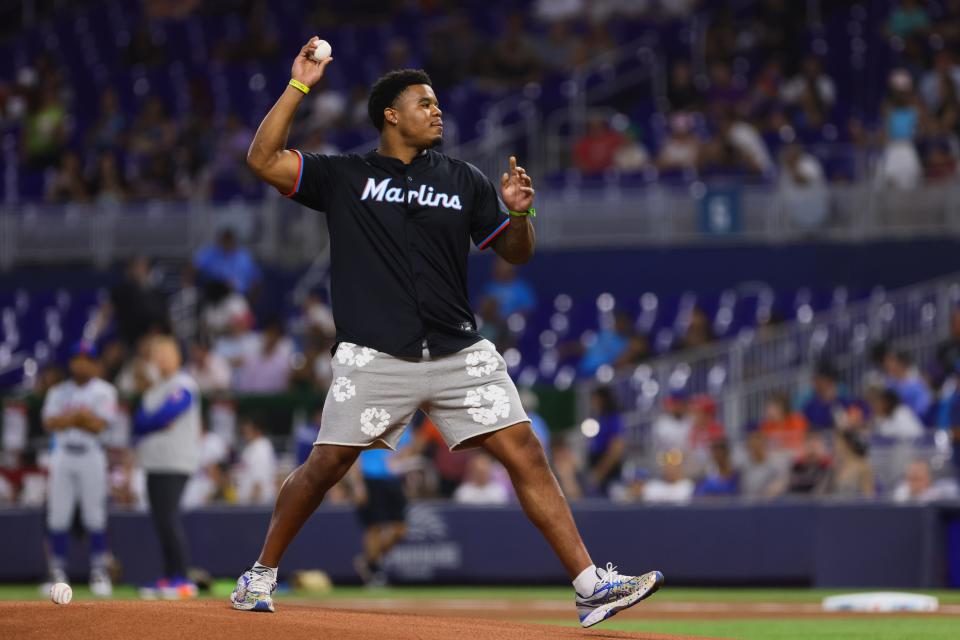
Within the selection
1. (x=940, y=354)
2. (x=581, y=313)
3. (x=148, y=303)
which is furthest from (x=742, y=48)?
(x=148, y=303)

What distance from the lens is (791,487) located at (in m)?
15.5

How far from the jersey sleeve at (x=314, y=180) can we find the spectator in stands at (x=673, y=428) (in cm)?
947

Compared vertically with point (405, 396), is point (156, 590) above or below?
below

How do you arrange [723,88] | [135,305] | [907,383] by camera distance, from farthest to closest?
[723,88]
[135,305]
[907,383]

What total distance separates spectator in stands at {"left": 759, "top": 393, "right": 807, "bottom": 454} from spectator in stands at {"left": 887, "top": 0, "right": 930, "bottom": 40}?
7016mm

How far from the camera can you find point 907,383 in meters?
16.2

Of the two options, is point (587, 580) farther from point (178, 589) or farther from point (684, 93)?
point (684, 93)

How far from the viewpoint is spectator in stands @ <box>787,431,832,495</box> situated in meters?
15.2

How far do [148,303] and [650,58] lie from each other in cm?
764

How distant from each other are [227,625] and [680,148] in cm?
1489

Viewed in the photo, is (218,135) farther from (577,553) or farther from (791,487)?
(577,553)

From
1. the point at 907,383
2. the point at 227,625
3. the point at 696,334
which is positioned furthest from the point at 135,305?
the point at 227,625

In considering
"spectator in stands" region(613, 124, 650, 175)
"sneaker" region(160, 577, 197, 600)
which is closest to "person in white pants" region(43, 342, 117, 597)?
"sneaker" region(160, 577, 197, 600)

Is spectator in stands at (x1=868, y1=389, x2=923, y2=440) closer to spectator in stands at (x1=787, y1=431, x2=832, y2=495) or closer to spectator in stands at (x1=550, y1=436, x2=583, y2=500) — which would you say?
spectator in stands at (x1=787, y1=431, x2=832, y2=495)
